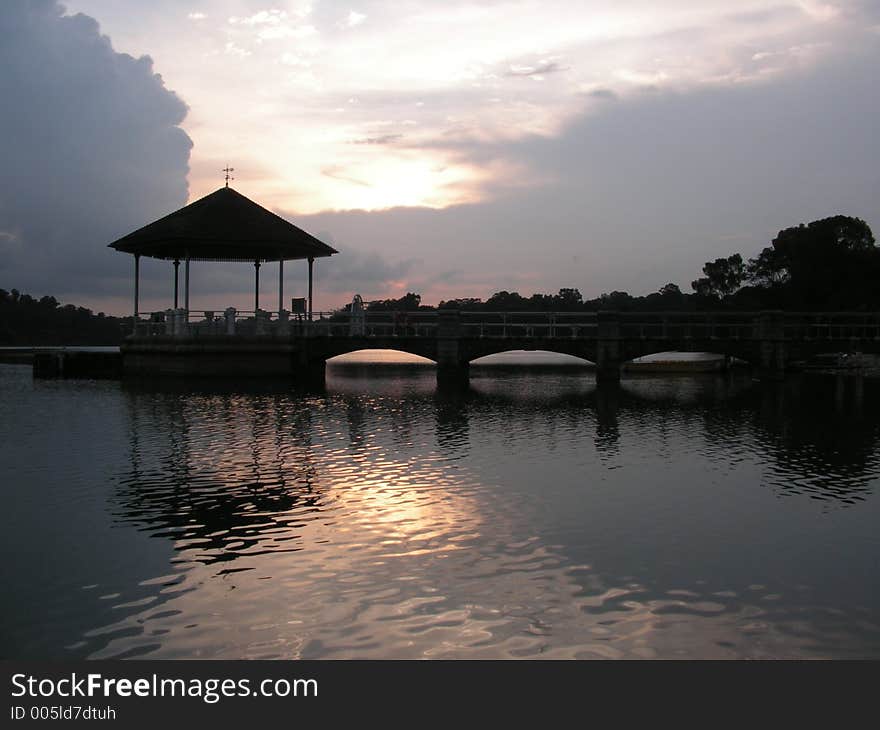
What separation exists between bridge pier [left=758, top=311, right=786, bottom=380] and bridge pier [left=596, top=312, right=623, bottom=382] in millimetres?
9017

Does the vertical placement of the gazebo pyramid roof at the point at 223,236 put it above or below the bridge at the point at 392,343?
above

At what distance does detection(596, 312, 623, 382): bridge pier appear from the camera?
44844 mm

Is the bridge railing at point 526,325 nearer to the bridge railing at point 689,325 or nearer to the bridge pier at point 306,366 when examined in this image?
the bridge railing at point 689,325

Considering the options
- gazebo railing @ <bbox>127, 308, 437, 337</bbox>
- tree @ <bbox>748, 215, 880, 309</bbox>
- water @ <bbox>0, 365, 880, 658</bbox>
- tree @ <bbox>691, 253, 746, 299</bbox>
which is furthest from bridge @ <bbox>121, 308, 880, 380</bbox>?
tree @ <bbox>691, 253, 746, 299</bbox>

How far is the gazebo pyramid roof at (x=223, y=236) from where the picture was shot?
41.4 meters

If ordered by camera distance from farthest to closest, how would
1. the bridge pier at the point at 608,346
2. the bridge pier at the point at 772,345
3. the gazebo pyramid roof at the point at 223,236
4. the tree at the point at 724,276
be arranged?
the tree at the point at 724,276 < the bridge pier at the point at 772,345 < the bridge pier at the point at 608,346 < the gazebo pyramid roof at the point at 223,236

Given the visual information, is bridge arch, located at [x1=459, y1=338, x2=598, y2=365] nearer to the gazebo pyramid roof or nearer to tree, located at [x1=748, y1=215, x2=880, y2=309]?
the gazebo pyramid roof

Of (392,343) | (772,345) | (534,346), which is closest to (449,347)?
(392,343)

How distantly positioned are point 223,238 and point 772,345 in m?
31.3

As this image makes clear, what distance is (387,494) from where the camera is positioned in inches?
532

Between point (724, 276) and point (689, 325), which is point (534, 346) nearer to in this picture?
point (689, 325)

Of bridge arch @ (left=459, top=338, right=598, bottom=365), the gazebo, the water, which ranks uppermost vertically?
the gazebo

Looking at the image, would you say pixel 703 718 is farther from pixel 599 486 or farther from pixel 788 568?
pixel 599 486

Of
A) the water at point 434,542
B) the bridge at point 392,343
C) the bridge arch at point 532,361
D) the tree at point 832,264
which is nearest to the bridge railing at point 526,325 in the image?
the bridge at point 392,343
